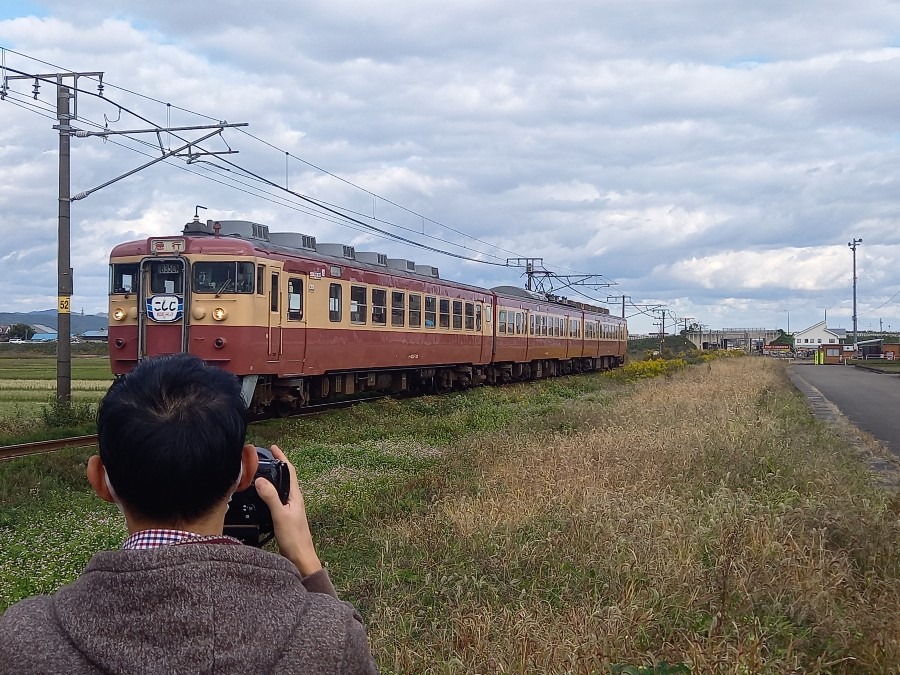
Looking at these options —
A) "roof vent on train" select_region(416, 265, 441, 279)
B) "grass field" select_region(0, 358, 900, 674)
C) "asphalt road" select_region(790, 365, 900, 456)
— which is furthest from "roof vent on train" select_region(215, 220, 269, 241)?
"asphalt road" select_region(790, 365, 900, 456)

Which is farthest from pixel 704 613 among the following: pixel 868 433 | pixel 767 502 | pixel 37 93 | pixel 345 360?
pixel 37 93

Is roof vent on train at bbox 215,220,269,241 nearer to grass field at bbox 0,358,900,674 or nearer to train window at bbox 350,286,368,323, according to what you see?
train window at bbox 350,286,368,323

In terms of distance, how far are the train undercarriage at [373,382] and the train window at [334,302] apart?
1153 millimetres

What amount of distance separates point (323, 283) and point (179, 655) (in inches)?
555

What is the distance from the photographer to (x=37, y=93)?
14352mm

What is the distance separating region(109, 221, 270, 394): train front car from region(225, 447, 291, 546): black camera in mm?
11583

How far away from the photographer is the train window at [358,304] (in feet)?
54.1

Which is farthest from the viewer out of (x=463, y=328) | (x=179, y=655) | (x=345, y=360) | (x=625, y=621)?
(x=463, y=328)

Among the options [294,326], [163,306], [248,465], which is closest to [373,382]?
[294,326]

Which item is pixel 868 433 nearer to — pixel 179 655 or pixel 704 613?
pixel 704 613

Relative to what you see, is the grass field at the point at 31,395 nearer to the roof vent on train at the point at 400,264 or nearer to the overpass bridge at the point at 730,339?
the roof vent on train at the point at 400,264

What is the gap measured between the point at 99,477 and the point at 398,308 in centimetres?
1690

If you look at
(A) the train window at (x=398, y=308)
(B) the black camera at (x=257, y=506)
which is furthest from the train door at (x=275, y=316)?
(B) the black camera at (x=257, y=506)

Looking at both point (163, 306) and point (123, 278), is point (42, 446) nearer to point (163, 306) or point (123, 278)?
point (163, 306)
